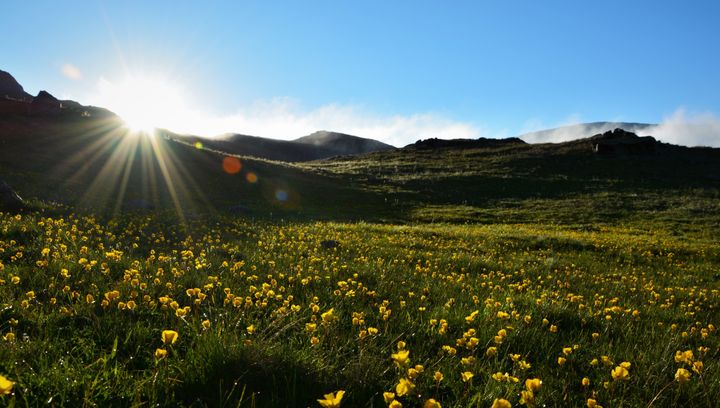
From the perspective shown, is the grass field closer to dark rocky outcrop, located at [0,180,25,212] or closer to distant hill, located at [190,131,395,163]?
dark rocky outcrop, located at [0,180,25,212]

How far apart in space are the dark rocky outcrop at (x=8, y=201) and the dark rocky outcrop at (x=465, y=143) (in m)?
98.9

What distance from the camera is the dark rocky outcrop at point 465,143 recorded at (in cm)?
10462

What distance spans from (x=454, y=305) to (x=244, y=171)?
40476 millimetres

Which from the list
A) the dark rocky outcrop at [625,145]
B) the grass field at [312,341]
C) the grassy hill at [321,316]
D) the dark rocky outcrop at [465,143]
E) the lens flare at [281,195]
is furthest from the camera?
the dark rocky outcrop at [465,143]

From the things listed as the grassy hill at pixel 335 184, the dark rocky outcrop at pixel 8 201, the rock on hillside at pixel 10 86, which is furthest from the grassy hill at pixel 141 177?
the rock on hillside at pixel 10 86

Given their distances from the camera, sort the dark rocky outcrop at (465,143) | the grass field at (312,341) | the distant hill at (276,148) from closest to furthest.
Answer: the grass field at (312,341) < the dark rocky outcrop at (465,143) < the distant hill at (276,148)

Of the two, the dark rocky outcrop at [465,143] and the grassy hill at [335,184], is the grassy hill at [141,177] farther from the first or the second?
the dark rocky outcrop at [465,143]

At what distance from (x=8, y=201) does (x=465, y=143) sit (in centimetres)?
10507

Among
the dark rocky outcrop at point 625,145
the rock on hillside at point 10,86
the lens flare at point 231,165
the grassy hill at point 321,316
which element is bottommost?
the grassy hill at point 321,316

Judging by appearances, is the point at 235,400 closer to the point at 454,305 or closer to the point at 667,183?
the point at 454,305

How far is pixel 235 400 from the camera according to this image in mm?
2627

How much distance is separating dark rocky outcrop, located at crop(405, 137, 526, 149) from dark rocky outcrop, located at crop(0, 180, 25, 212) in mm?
98866

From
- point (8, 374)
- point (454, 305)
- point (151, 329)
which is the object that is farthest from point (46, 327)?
point (454, 305)

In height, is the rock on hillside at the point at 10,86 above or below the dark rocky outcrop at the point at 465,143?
above
